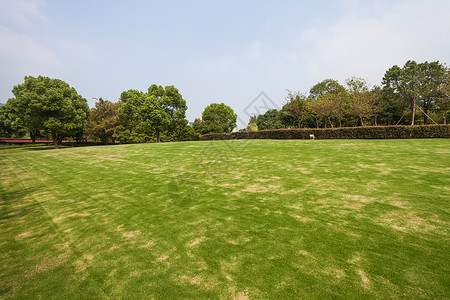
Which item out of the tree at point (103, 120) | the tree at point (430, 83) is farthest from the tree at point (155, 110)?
the tree at point (430, 83)

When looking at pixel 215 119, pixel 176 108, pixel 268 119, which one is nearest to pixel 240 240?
pixel 176 108

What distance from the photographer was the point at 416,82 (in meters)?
37.4

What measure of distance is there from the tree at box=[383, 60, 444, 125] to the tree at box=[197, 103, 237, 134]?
137 ft

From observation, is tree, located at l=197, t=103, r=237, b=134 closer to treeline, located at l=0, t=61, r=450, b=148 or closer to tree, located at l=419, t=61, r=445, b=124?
treeline, located at l=0, t=61, r=450, b=148

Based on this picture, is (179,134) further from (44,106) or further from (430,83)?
(430,83)

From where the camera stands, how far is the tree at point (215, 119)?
5754 centimetres

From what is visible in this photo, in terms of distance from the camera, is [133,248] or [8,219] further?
[8,219]

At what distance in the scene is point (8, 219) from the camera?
500cm

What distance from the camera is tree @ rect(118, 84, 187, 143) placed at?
3862 centimetres

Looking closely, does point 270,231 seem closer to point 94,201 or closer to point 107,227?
point 107,227

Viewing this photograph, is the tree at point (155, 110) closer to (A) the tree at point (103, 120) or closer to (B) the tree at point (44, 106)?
(A) the tree at point (103, 120)

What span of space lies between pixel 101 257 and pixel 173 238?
1.21m

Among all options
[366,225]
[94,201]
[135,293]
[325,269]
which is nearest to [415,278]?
[325,269]

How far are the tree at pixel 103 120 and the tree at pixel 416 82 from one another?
208 feet
